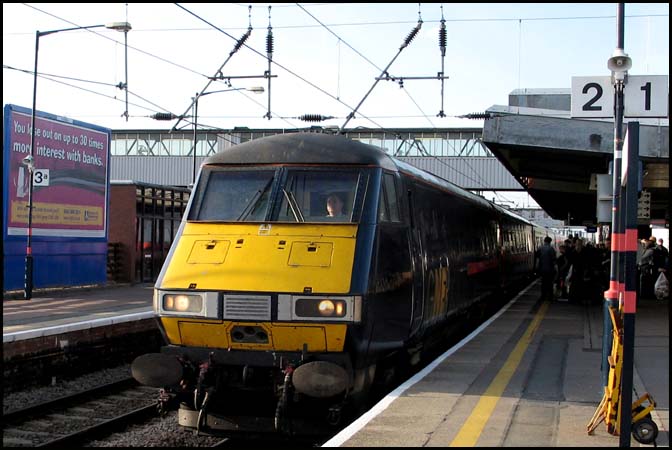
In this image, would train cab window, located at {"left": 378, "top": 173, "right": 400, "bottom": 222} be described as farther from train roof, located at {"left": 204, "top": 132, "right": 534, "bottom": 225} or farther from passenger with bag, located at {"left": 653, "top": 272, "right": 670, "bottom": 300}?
passenger with bag, located at {"left": 653, "top": 272, "right": 670, "bottom": 300}

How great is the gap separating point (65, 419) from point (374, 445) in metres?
5.11

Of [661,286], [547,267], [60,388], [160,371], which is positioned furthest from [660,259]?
[160,371]

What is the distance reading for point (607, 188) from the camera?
11773mm

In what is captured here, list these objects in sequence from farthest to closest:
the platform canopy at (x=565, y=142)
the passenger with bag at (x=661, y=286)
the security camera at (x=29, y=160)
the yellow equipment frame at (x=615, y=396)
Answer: the passenger with bag at (x=661, y=286) → the security camera at (x=29, y=160) → the platform canopy at (x=565, y=142) → the yellow equipment frame at (x=615, y=396)

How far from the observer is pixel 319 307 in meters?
7.18

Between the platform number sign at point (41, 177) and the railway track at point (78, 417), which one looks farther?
the platform number sign at point (41, 177)

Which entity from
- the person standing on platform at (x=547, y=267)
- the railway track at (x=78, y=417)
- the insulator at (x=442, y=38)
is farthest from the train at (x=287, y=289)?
the person standing on platform at (x=547, y=267)

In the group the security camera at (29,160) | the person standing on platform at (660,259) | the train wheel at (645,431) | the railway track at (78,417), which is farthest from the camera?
the person standing on platform at (660,259)

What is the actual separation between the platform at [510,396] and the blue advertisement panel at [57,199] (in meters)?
11.7

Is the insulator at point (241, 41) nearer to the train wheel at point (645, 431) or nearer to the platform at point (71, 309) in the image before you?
the platform at point (71, 309)

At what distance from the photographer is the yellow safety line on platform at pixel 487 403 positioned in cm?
625

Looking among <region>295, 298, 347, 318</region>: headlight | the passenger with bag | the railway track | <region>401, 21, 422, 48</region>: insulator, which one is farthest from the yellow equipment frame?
the passenger with bag

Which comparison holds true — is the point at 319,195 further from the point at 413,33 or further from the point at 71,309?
the point at 71,309

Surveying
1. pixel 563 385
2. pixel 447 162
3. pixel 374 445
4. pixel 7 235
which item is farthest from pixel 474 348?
pixel 447 162
